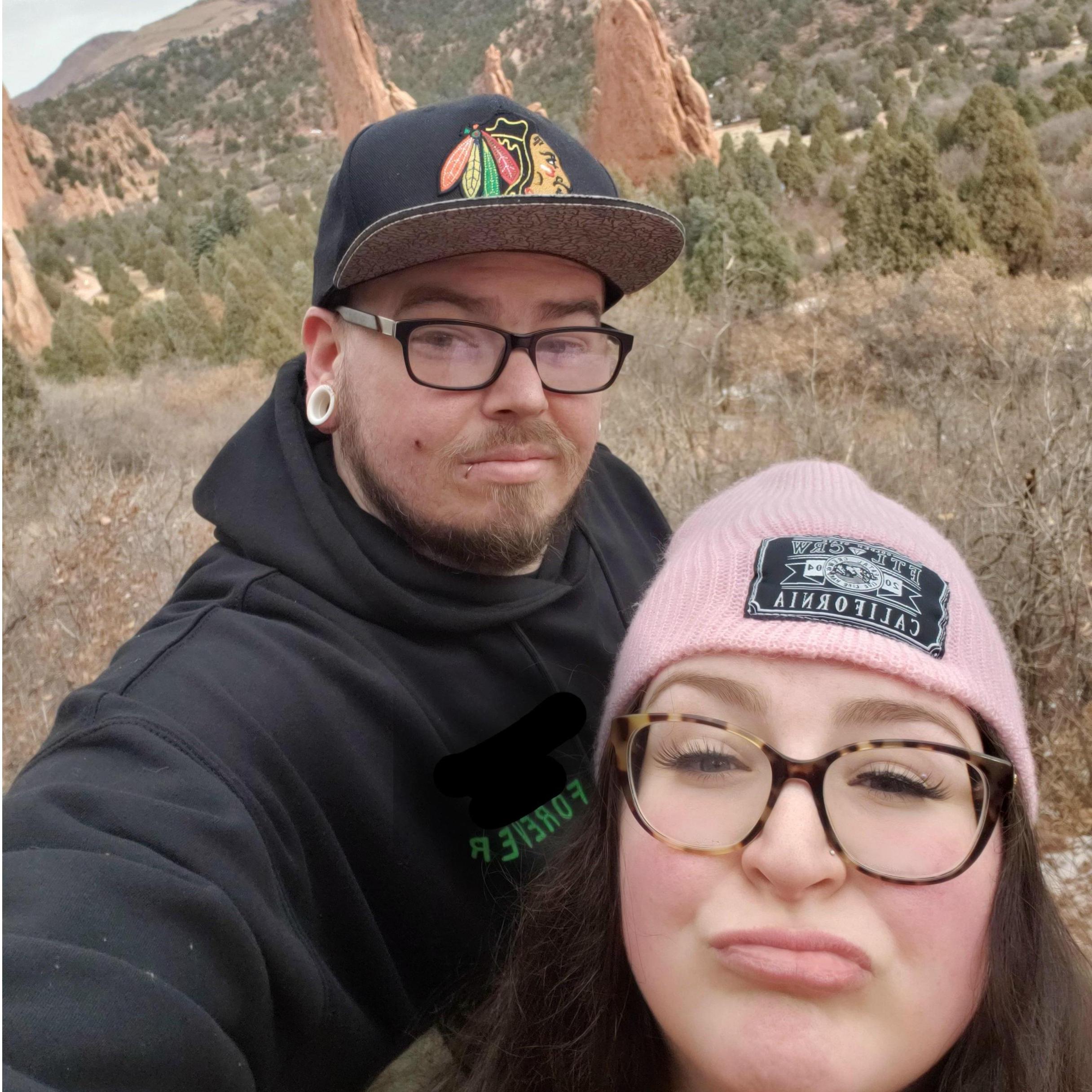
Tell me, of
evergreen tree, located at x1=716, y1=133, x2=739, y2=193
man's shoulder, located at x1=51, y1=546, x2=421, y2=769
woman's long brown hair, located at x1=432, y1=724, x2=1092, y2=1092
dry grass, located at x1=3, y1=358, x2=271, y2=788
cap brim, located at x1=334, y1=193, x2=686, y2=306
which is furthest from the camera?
evergreen tree, located at x1=716, y1=133, x2=739, y2=193

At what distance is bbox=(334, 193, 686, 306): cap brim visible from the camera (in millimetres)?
1603

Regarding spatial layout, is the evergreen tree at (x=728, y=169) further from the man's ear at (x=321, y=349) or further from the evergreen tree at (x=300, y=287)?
the man's ear at (x=321, y=349)

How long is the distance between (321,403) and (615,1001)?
4.02ft

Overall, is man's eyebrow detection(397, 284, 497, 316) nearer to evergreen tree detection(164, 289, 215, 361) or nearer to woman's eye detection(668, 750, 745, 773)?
woman's eye detection(668, 750, 745, 773)

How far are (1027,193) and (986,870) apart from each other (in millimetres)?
17335

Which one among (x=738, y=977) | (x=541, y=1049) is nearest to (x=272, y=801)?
(x=541, y=1049)

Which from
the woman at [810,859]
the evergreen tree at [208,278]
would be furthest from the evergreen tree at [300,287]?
the woman at [810,859]

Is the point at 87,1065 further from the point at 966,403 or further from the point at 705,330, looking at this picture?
the point at 705,330

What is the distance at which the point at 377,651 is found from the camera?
165 centimetres

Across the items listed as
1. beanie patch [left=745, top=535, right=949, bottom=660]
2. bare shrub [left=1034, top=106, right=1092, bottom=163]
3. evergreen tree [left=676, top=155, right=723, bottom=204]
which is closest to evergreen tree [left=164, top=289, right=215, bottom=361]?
evergreen tree [left=676, top=155, right=723, bottom=204]

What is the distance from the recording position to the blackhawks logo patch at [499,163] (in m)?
1.71

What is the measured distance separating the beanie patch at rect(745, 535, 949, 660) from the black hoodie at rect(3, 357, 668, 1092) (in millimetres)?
666

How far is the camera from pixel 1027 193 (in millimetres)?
Result: 15508

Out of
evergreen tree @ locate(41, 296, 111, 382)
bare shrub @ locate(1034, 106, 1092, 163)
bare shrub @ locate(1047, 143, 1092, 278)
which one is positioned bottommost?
bare shrub @ locate(1047, 143, 1092, 278)
